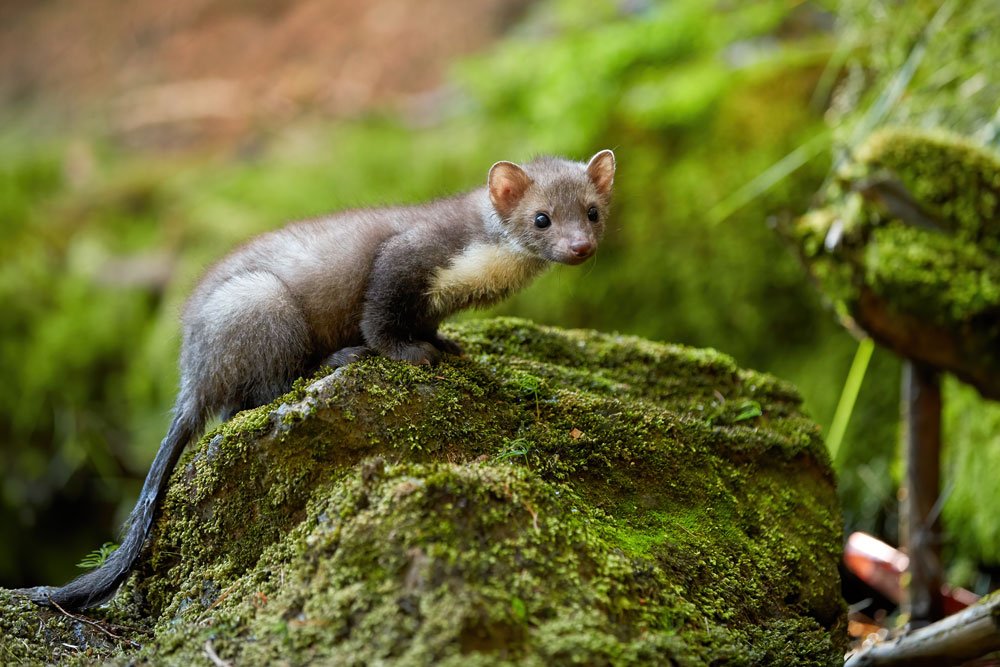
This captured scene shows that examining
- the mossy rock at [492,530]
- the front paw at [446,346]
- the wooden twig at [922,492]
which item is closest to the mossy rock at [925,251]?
the wooden twig at [922,492]

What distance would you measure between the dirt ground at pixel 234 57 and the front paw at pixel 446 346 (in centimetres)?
970

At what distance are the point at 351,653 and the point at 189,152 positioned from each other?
12172 mm

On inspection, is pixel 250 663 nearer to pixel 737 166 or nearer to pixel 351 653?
pixel 351 653

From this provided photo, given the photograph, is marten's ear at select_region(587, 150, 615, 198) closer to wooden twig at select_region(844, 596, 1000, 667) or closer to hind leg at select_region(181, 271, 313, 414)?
hind leg at select_region(181, 271, 313, 414)

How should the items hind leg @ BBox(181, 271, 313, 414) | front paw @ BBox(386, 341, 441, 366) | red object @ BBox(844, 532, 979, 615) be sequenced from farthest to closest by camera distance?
red object @ BBox(844, 532, 979, 615) → hind leg @ BBox(181, 271, 313, 414) → front paw @ BBox(386, 341, 441, 366)

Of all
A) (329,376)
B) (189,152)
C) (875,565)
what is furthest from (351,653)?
(189,152)

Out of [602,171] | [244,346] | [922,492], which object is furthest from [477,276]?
[922,492]

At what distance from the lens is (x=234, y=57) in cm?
1539

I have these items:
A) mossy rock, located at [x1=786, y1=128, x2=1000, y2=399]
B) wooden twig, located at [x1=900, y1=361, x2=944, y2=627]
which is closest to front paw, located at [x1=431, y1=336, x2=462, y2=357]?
mossy rock, located at [x1=786, y1=128, x2=1000, y2=399]

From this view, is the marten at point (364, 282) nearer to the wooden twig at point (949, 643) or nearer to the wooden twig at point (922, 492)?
the wooden twig at point (949, 643)

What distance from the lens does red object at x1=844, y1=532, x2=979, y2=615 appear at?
6.02 meters

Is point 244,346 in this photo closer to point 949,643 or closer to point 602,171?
point 602,171

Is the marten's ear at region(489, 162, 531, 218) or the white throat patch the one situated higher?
the marten's ear at region(489, 162, 531, 218)

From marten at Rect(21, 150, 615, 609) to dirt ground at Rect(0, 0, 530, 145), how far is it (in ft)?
30.9
